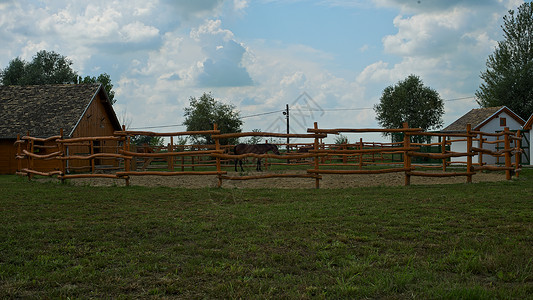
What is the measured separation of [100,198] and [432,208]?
19.5ft

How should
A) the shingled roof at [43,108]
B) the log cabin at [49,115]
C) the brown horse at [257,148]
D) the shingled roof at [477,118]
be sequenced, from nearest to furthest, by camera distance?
the brown horse at [257,148] < the log cabin at [49,115] < the shingled roof at [43,108] < the shingled roof at [477,118]

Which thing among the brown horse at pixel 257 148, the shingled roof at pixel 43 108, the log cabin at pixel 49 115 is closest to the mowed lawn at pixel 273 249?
the brown horse at pixel 257 148

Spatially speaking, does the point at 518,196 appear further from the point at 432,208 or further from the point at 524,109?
the point at 524,109

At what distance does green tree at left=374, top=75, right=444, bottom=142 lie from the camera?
144 feet

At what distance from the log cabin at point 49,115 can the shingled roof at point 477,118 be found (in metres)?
23.0

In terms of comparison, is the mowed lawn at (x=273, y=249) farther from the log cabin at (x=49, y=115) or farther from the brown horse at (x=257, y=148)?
the log cabin at (x=49, y=115)

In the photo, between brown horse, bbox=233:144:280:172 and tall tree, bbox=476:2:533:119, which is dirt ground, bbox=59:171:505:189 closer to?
brown horse, bbox=233:144:280:172

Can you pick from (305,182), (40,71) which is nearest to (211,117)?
(40,71)

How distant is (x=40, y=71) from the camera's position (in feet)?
129

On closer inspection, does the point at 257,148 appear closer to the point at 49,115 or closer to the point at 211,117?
the point at 49,115

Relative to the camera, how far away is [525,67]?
114 feet

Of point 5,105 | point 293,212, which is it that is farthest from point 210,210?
point 5,105

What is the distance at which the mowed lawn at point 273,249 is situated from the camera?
3.19 m

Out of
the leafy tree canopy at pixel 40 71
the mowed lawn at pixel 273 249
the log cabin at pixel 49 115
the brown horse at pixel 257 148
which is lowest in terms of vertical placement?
the mowed lawn at pixel 273 249
